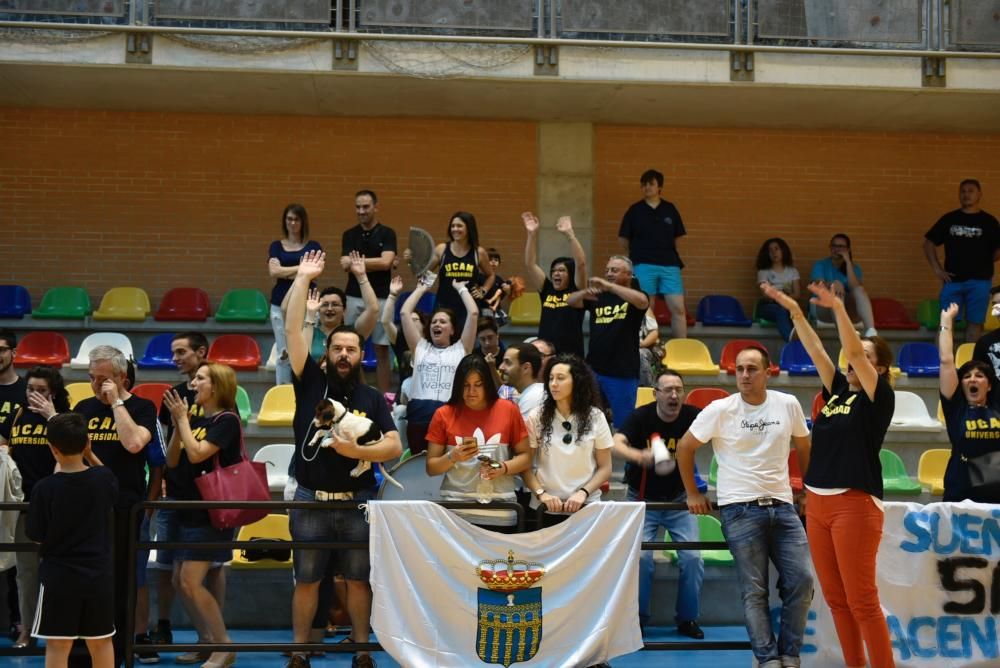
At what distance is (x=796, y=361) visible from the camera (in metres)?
12.5

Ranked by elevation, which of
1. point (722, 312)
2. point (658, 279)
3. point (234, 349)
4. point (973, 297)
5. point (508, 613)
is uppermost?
point (658, 279)

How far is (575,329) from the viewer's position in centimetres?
1031

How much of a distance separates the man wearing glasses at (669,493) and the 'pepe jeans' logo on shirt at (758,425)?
51.9 inches

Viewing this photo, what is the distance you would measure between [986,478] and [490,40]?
6883 mm

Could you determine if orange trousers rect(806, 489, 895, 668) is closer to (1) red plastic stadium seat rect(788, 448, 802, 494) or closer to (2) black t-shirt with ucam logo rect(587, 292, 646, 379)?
(1) red plastic stadium seat rect(788, 448, 802, 494)

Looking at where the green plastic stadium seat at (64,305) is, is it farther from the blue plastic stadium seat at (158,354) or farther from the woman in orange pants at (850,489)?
the woman in orange pants at (850,489)

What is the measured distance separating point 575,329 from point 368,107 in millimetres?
5191

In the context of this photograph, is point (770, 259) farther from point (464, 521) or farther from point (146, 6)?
point (464, 521)

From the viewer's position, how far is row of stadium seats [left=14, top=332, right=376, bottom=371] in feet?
39.1

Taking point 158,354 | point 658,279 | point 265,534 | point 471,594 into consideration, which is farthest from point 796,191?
point 471,594

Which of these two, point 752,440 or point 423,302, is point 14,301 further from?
point 752,440

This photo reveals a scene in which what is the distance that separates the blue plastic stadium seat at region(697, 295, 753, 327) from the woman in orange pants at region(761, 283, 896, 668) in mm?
7815

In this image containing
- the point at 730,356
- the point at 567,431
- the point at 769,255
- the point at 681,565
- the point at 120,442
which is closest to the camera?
the point at 120,442

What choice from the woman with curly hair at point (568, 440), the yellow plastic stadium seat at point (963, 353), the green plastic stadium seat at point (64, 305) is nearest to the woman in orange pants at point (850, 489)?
the woman with curly hair at point (568, 440)
